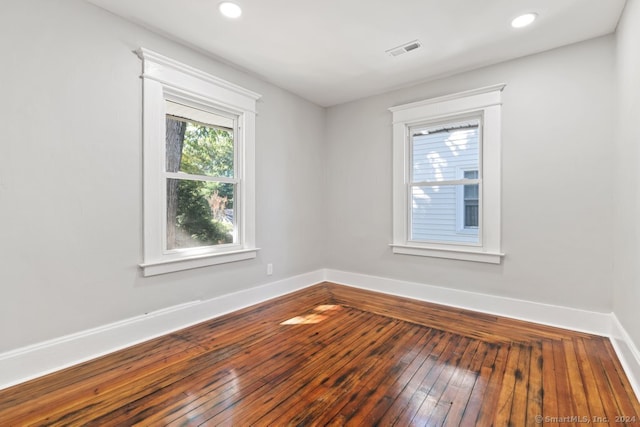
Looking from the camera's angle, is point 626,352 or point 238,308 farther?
point 238,308

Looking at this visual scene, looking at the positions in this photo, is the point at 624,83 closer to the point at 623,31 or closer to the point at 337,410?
the point at 623,31

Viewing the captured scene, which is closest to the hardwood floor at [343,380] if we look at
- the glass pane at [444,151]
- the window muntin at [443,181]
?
the window muntin at [443,181]

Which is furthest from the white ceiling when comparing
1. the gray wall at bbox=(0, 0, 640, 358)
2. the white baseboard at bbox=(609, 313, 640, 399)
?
the white baseboard at bbox=(609, 313, 640, 399)

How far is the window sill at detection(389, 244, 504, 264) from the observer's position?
3.11 metres

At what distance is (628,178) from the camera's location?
207cm

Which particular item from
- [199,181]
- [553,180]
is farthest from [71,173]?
[553,180]

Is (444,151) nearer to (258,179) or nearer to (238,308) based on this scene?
(258,179)

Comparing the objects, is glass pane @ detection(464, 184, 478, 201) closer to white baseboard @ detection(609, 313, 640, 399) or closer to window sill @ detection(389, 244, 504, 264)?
window sill @ detection(389, 244, 504, 264)

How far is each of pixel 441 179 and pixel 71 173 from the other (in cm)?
Result: 354

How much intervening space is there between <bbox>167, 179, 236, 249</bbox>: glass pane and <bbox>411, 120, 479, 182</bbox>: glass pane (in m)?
2.29

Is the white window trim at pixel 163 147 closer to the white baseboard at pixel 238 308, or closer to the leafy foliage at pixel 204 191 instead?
the leafy foliage at pixel 204 191

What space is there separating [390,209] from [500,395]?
95.1 inches

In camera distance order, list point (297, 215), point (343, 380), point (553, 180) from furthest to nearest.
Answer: point (297, 215) < point (553, 180) < point (343, 380)

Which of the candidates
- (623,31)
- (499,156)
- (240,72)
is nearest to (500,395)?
(499,156)
